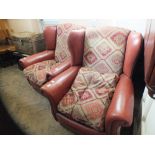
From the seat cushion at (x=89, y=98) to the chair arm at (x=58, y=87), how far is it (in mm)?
47

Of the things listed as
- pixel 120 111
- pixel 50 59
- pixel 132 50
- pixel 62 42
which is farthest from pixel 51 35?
pixel 120 111

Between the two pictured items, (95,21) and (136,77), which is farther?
(95,21)

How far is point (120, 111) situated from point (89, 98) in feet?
1.10

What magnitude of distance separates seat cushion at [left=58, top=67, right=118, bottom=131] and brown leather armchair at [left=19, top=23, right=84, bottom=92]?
14.0 inches

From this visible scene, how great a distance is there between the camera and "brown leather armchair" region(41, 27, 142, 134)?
1144mm

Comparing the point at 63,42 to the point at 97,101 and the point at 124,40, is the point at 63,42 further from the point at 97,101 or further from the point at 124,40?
the point at 97,101

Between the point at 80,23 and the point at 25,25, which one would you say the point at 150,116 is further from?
the point at 25,25

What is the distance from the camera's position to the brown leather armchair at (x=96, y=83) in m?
1.14

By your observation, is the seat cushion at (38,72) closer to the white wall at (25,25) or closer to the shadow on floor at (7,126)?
the shadow on floor at (7,126)

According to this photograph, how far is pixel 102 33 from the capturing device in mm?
1470

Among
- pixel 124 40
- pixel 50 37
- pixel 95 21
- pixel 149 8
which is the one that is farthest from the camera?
pixel 50 37

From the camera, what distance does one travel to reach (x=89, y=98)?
126 centimetres
